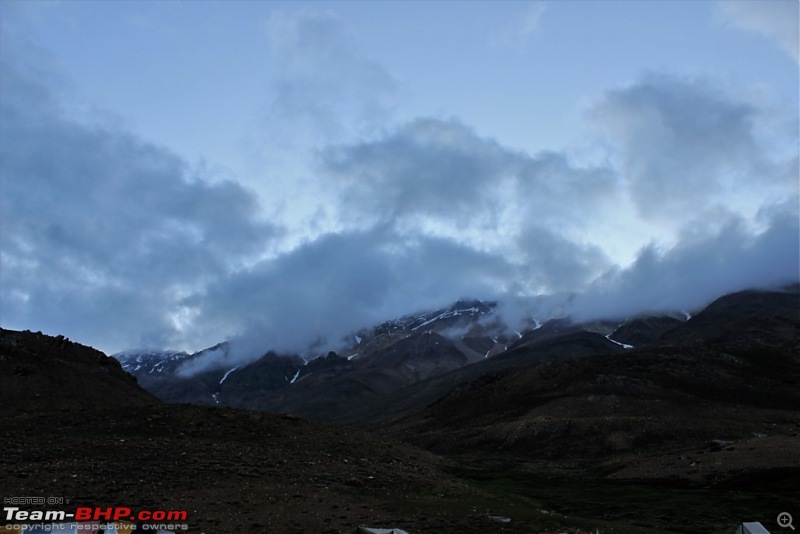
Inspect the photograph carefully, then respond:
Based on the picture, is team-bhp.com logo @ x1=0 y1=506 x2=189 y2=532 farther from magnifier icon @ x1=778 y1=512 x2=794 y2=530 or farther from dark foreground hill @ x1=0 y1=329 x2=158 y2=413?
dark foreground hill @ x1=0 y1=329 x2=158 y2=413

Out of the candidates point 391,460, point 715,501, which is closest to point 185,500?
point 391,460

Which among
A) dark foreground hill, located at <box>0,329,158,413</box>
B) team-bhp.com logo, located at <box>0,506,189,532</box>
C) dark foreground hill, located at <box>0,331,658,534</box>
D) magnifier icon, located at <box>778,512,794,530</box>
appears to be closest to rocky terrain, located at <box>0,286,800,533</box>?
dark foreground hill, located at <box>0,331,658,534</box>

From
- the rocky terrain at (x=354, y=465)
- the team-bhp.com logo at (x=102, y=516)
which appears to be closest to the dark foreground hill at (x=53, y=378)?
the rocky terrain at (x=354, y=465)

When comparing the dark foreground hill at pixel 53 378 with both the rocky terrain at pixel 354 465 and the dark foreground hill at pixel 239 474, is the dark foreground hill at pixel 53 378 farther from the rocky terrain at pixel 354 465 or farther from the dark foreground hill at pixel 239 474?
the dark foreground hill at pixel 239 474

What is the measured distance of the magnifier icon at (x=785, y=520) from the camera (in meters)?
36.0

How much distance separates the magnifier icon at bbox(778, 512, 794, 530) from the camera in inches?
1416

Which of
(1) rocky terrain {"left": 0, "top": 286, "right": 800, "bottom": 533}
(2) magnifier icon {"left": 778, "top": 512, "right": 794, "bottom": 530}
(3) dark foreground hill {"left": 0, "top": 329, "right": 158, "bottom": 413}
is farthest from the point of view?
(3) dark foreground hill {"left": 0, "top": 329, "right": 158, "bottom": 413}

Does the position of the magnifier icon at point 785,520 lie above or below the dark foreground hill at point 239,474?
below

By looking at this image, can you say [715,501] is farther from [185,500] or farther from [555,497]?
[185,500]

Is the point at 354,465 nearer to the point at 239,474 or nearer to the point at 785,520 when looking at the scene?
the point at 239,474

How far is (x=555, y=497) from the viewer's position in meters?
49.9

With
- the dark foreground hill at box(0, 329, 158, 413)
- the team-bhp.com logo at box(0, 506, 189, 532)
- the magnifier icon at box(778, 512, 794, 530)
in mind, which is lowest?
the magnifier icon at box(778, 512, 794, 530)

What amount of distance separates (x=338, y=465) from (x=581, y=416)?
7664 cm

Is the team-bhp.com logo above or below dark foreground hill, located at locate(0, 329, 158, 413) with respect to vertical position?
below
